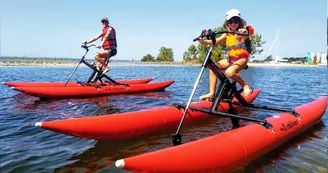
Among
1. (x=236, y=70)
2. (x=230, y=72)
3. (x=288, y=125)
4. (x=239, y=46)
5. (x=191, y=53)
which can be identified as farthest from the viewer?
(x=191, y=53)

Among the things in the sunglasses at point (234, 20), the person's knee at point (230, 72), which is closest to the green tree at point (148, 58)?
the sunglasses at point (234, 20)

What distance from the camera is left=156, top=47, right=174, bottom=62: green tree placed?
113 meters

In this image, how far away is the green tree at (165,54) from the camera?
370 feet

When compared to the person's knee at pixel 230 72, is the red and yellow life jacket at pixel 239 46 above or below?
above

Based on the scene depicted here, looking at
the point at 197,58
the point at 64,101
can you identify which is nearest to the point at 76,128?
the point at 64,101

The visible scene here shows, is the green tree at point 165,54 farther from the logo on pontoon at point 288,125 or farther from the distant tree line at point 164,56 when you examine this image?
the logo on pontoon at point 288,125

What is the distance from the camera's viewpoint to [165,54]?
114 meters

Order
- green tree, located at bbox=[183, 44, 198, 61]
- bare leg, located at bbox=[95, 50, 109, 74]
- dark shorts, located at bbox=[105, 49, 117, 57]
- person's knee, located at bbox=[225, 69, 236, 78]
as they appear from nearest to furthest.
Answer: person's knee, located at bbox=[225, 69, 236, 78], bare leg, located at bbox=[95, 50, 109, 74], dark shorts, located at bbox=[105, 49, 117, 57], green tree, located at bbox=[183, 44, 198, 61]

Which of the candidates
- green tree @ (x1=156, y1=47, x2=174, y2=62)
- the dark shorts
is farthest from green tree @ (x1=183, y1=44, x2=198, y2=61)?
the dark shorts

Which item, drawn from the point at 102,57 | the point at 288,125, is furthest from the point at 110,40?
the point at 288,125

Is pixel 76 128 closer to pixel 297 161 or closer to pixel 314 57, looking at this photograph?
pixel 297 161

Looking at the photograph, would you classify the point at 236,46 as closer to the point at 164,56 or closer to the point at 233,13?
the point at 233,13

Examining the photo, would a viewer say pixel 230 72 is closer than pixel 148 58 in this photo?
Yes

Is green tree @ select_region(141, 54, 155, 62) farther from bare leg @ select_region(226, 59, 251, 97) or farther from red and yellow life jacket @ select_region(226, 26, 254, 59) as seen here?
bare leg @ select_region(226, 59, 251, 97)
